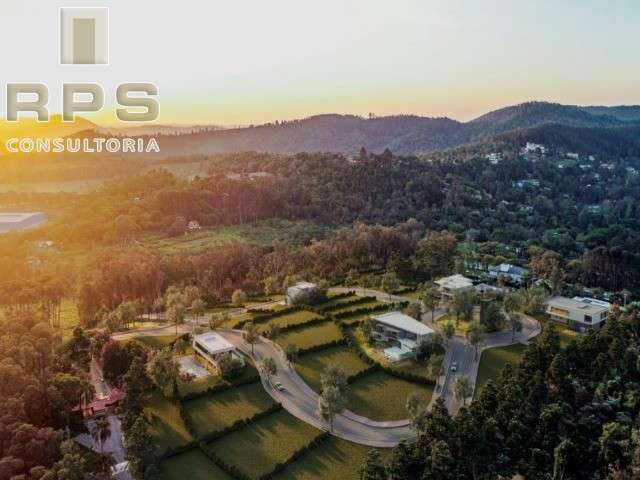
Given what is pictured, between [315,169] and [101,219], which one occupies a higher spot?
[315,169]

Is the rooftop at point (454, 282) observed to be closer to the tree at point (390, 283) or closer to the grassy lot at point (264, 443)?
the tree at point (390, 283)

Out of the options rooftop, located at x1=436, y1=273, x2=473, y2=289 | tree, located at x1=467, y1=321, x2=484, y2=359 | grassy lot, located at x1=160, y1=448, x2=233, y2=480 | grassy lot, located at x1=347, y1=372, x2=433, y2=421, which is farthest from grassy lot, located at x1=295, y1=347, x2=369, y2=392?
rooftop, located at x1=436, y1=273, x2=473, y2=289

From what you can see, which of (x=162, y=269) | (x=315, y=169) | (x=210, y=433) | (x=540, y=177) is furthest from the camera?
(x=540, y=177)

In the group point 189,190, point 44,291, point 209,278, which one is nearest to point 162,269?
point 209,278

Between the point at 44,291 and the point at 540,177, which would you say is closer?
the point at 44,291

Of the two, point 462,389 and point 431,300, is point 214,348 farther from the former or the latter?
point 431,300

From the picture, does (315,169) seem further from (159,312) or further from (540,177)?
(159,312)

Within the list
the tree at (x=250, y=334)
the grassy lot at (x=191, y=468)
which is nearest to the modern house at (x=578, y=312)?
the tree at (x=250, y=334)
